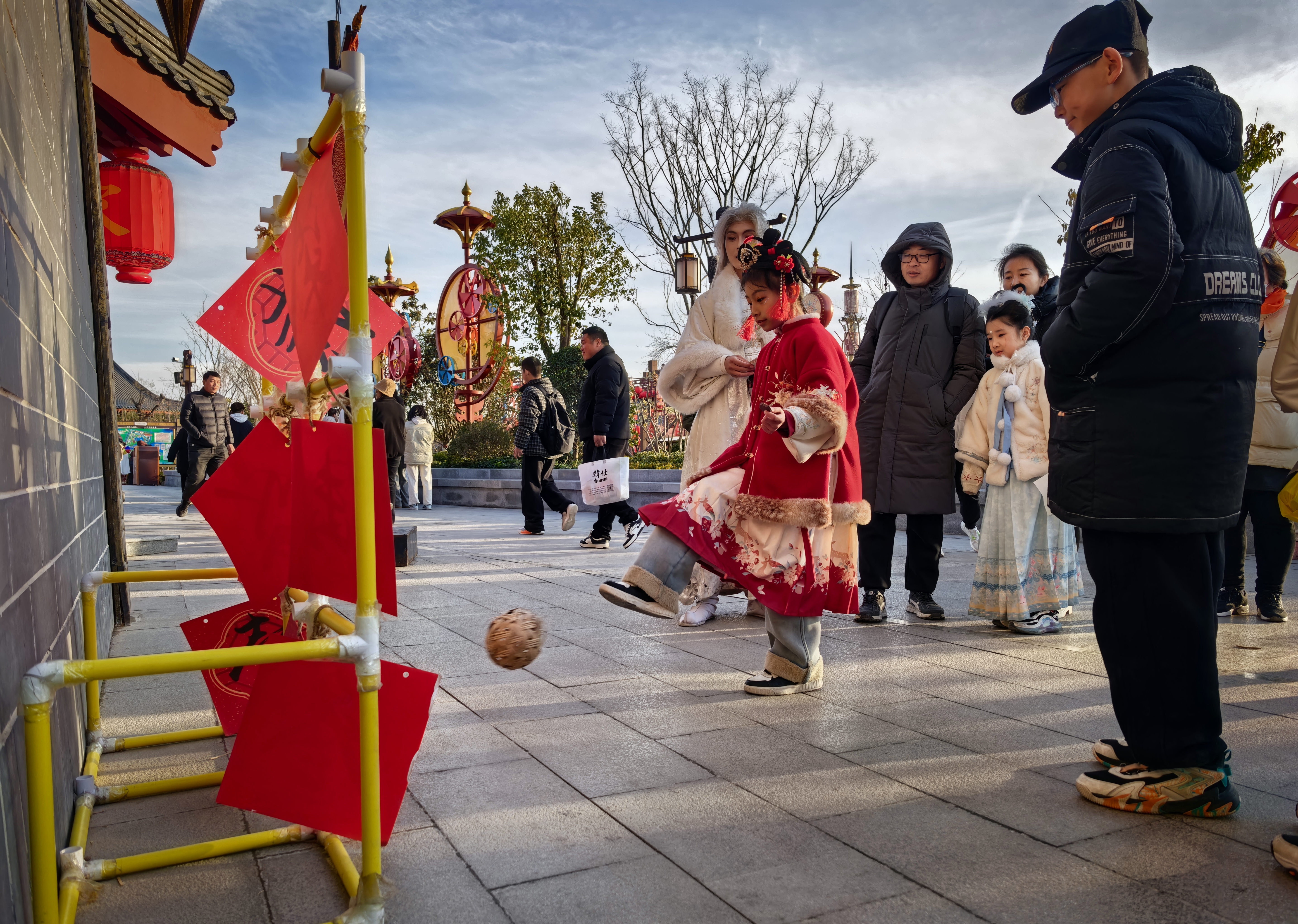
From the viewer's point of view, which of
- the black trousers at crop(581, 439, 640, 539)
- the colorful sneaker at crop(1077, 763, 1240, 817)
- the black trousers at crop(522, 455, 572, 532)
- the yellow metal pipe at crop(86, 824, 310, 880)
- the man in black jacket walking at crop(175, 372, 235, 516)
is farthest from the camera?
the man in black jacket walking at crop(175, 372, 235, 516)

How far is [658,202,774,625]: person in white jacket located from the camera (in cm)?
475

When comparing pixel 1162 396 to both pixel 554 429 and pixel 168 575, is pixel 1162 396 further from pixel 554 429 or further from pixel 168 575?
pixel 554 429

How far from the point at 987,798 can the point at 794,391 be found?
59.8 inches

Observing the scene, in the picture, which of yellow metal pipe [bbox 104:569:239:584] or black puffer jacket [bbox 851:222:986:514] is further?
black puffer jacket [bbox 851:222:986:514]

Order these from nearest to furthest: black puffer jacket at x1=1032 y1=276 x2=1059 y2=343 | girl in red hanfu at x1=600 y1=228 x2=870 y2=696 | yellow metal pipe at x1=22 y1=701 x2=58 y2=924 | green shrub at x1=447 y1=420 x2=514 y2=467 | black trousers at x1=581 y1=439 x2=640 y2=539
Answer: yellow metal pipe at x1=22 y1=701 x2=58 y2=924 → girl in red hanfu at x1=600 y1=228 x2=870 y2=696 → black puffer jacket at x1=1032 y1=276 x2=1059 y2=343 → black trousers at x1=581 y1=439 x2=640 y2=539 → green shrub at x1=447 y1=420 x2=514 y2=467

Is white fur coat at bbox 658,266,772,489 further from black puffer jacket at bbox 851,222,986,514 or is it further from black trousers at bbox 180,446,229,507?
black trousers at bbox 180,446,229,507

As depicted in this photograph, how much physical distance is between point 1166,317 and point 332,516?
6.62 ft

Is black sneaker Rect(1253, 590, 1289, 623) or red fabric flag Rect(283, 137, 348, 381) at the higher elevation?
red fabric flag Rect(283, 137, 348, 381)

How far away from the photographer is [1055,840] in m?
2.04

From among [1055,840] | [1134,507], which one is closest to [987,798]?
[1055,840]

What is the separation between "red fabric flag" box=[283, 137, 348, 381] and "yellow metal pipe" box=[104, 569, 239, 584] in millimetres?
725

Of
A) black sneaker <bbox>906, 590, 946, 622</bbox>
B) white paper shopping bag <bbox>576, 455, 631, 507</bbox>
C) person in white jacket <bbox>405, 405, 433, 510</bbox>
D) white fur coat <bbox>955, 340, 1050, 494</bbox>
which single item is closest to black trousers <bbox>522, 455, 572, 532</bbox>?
white paper shopping bag <bbox>576, 455, 631, 507</bbox>

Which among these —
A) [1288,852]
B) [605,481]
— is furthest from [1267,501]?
[605,481]

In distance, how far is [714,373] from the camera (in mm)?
4777
